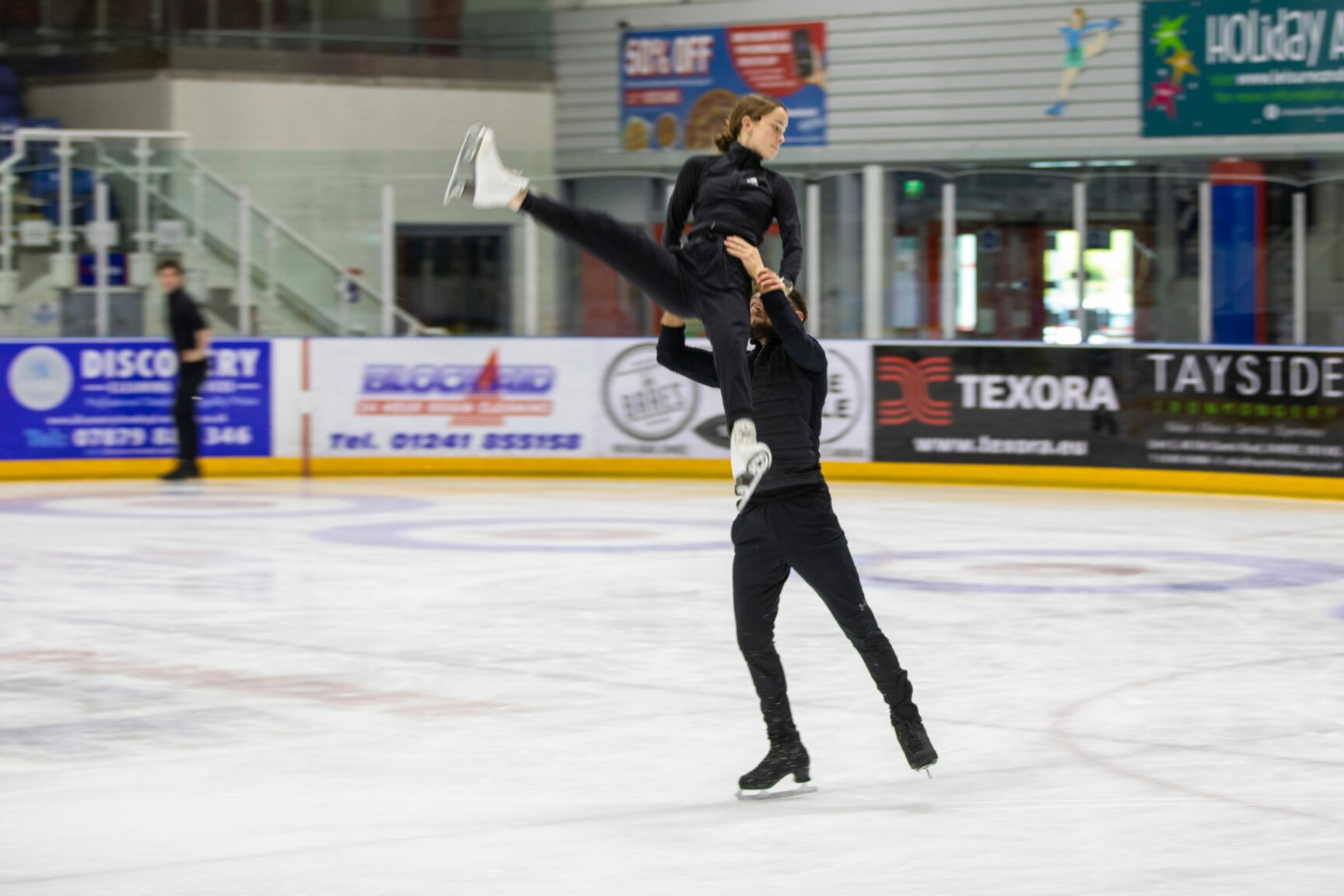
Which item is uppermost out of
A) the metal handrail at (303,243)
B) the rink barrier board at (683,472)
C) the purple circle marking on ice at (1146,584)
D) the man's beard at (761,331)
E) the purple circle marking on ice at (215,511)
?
the metal handrail at (303,243)

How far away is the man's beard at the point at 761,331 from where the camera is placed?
5457 millimetres

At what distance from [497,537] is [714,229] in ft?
23.7

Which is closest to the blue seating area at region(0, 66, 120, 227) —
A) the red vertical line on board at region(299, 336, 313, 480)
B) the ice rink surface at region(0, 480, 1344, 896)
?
the red vertical line on board at region(299, 336, 313, 480)

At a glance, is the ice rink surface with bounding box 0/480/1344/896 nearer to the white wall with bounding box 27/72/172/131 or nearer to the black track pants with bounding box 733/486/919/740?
the black track pants with bounding box 733/486/919/740

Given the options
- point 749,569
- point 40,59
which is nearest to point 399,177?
point 40,59

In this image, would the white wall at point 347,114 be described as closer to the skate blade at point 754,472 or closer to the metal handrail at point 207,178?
the metal handrail at point 207,178

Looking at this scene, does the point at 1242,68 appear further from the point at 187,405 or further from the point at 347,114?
the point at 187,405

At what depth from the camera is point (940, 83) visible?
23250 millimetres

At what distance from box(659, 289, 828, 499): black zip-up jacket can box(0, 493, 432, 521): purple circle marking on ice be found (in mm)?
8937

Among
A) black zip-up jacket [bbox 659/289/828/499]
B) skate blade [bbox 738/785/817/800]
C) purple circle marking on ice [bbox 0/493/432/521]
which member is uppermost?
black zip-up jacket [bbox 659/289/828/499]

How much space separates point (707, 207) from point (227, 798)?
2338 mm

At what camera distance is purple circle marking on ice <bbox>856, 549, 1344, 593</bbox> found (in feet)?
33.7

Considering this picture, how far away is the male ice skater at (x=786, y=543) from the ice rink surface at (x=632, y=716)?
0.20m

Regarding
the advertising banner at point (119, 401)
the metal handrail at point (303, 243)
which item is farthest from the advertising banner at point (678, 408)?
the advertising banner at point (119, 401)
